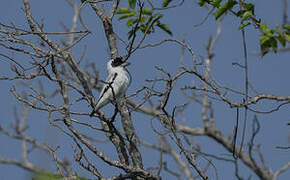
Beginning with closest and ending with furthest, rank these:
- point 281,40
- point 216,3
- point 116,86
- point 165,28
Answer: point 281,40, point 216,3, point 165,28, point 116,86

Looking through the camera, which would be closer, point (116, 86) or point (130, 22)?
point (130, 22)

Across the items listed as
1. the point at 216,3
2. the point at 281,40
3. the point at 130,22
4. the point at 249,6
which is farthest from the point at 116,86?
the point at 281,40

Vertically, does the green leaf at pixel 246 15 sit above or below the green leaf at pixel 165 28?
below

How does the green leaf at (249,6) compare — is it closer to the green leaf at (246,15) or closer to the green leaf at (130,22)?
the green leaf at (246,15)

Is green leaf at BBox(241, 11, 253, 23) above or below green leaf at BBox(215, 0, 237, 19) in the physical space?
below

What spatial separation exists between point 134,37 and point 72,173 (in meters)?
1.49

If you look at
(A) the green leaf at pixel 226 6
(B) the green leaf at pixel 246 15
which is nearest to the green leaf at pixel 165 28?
(A) the green leaf at pixel 226 6

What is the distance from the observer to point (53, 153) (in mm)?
4723

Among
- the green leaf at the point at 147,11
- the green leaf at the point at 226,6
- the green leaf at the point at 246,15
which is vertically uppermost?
the green leaf at the point at 147,11

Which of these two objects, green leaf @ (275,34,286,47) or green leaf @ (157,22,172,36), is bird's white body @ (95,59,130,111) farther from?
green leaf @ (275,34,286,47)

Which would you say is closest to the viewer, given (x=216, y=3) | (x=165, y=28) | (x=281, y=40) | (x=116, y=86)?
(x=281, y=40)

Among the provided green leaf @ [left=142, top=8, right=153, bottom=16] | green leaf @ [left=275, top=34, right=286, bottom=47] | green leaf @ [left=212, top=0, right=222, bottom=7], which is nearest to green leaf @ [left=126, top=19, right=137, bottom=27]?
green leaf @ [left=142, top=8, right=153, bottom=16]

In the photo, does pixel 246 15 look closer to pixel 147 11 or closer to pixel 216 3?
pixel 216 3

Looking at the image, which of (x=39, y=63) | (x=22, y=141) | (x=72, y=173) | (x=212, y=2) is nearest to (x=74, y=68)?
(x=39, y=63)
